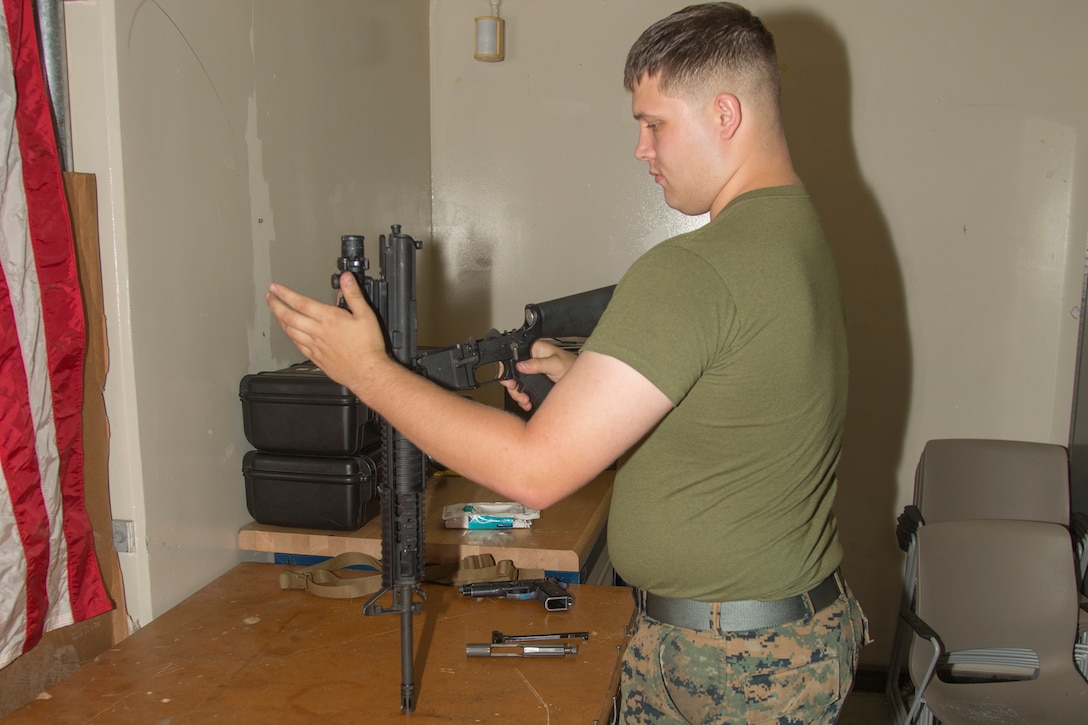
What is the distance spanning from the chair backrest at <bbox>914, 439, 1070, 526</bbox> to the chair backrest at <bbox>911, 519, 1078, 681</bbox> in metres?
0.38

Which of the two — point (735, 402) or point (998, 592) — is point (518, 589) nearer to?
point (735, 402)

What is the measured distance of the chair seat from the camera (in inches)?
85.1

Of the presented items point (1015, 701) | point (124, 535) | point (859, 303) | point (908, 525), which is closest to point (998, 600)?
point (1015, 701)

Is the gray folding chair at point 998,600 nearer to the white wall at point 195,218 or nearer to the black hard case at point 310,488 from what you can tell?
the black hard case at point 310,488

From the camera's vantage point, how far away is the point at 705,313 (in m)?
1.01

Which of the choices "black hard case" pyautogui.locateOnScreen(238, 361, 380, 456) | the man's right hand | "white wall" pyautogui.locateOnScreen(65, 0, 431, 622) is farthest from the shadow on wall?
"black hard case" pyautogui.locateOnScreen(238, 361, 380, 456)

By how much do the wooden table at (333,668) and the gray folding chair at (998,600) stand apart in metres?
1.11

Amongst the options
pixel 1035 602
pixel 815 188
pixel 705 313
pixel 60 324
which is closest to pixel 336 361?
pixel 705 313

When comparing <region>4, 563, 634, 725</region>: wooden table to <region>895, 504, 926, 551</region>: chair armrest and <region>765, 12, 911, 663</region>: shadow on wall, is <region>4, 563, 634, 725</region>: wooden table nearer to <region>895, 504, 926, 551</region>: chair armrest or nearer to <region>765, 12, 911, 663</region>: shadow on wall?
<region>895, 504, 926, 551</region>: chair armrest

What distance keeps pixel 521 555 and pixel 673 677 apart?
2.05 feet

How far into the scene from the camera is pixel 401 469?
125 centimetres

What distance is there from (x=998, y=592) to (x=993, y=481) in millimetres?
504

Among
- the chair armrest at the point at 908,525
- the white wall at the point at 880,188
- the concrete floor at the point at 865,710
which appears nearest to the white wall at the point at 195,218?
the white wall at the point at 880,188

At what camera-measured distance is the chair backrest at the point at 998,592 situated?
232 cm
